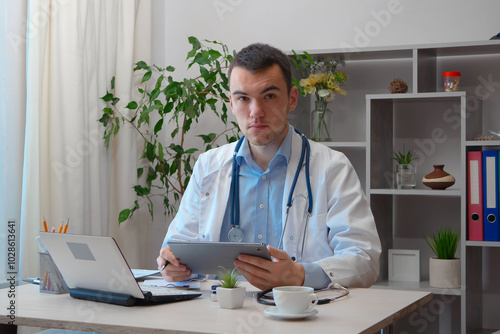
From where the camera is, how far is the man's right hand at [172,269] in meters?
1.88

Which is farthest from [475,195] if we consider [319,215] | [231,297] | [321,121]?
[231,297]

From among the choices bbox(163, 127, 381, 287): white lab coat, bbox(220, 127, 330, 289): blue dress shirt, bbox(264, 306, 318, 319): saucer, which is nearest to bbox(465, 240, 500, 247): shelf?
bbox(163, 127, 381, 287): white lab coat

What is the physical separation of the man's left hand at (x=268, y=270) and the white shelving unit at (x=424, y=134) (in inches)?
54.3

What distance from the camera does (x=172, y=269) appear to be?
1.91 metres

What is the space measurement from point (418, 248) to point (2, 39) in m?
2.23

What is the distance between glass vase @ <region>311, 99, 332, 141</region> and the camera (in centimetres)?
331

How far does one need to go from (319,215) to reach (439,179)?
44.7 inches

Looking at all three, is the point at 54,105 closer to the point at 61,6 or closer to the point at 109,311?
the point at 61,6

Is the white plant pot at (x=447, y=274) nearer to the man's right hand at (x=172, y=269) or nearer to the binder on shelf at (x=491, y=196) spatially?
the binder on shelf at (x=491, y=196)

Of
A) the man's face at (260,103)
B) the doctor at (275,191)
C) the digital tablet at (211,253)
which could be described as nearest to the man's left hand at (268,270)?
the digital tablet at (211,253)

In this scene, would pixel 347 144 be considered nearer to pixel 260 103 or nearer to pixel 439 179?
pixel 439 179

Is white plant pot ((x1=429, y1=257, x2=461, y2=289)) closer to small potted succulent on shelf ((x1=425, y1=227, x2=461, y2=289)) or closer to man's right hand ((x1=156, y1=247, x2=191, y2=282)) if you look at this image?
small potted succulent on shelf ((x1=425, y1=227, x2=461, y2=289))

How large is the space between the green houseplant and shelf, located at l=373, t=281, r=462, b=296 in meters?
1.08

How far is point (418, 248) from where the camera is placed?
3.36 meters
